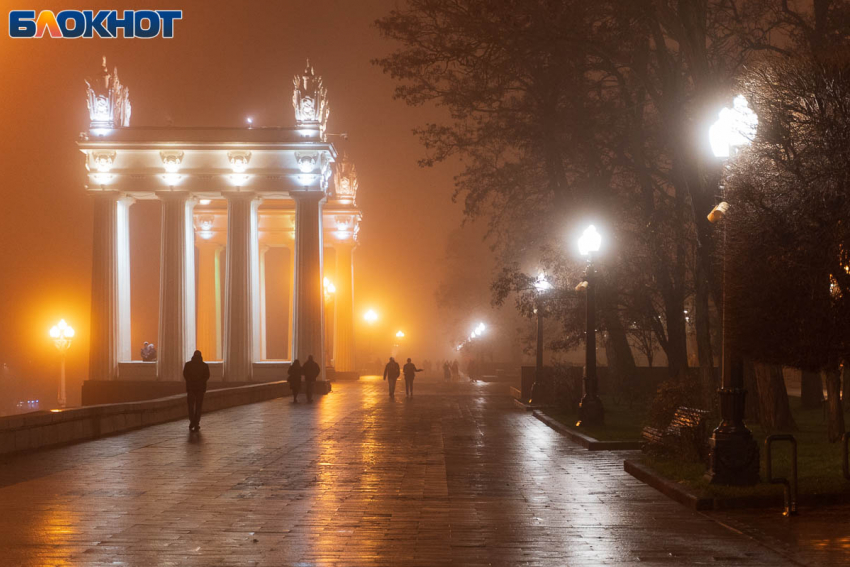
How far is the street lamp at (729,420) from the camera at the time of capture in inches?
506

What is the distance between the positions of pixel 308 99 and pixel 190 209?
8.78 m

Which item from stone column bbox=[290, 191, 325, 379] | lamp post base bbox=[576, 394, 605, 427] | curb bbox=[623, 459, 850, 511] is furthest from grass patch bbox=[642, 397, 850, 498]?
stone column bbox=[290, 191, 325, 379]

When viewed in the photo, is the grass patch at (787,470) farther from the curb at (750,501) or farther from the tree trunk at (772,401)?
the tree trunk at (772,401)

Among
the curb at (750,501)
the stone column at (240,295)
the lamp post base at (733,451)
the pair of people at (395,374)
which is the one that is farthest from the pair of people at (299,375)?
the curb at (750,501)

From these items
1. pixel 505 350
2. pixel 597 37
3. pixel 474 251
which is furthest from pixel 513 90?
pixel 505 350

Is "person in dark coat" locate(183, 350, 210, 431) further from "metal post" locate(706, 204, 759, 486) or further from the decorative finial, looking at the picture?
the decorative finial

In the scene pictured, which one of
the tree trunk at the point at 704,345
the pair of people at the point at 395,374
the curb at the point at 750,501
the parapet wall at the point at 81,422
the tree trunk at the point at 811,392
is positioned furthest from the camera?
the pair of people at the point at 395,374

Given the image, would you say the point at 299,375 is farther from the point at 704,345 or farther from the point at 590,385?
the point at 704,345

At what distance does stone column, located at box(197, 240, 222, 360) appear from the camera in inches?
2579

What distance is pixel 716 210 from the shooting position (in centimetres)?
1379

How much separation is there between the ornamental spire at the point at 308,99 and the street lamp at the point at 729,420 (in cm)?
4275

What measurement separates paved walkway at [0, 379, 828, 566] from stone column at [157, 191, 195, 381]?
3399cm

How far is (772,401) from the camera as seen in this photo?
22.2 meters

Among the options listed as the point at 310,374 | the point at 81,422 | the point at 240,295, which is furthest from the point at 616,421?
the point at 240,295
